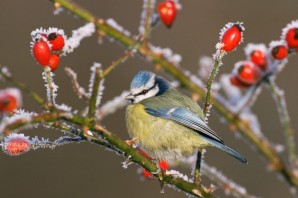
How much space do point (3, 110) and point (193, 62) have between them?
3.14 meters

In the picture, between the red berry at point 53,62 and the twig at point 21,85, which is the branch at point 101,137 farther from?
the red berry at point 53,62

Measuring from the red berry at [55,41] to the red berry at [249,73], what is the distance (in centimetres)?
52

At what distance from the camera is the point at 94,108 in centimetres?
102

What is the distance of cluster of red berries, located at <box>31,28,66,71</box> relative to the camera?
45.6 inches

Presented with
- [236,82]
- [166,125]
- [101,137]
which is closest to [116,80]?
[166,125]

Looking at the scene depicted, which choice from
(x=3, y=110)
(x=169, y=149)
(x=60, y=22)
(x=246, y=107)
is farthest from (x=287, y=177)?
(x=60, y=22)

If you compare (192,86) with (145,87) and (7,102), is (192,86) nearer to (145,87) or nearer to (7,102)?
(7,102)

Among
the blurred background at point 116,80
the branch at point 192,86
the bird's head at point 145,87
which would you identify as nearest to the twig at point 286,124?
the branch at point 192,86

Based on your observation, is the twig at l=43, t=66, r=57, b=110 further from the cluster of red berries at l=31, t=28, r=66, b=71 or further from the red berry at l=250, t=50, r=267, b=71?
the red berry at l=250, t=50, r=267, b=71

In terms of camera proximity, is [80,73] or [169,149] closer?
[169,149]

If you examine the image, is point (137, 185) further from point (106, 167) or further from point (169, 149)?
point (169, 149)

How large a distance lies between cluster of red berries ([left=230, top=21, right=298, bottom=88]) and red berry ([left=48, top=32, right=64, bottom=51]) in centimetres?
52

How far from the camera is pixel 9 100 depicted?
868mm

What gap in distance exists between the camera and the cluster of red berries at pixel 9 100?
86 centimetres
